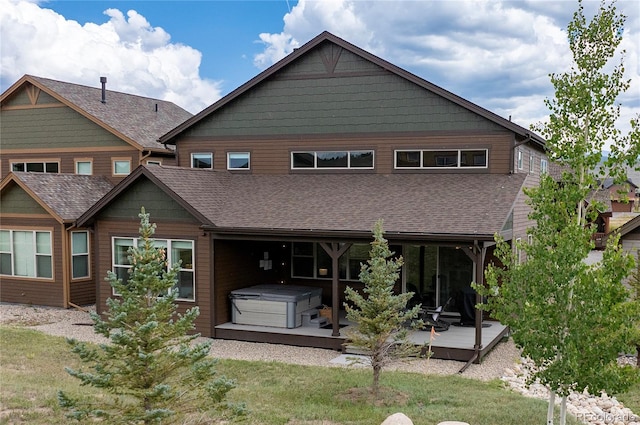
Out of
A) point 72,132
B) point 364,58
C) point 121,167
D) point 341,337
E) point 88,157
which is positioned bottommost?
point 341,337

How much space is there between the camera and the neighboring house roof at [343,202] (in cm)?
1326

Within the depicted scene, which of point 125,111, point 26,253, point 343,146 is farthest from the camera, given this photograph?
point 125,111

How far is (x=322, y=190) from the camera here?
16062 millimetres

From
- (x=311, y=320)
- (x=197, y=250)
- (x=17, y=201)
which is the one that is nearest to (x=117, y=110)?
(x=17, y=201)

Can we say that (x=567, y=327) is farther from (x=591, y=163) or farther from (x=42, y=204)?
(x=42, y=204)

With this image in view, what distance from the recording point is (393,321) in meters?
9.98

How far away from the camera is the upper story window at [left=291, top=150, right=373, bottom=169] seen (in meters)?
16.5

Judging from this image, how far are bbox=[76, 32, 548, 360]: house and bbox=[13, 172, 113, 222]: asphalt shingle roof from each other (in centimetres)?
252

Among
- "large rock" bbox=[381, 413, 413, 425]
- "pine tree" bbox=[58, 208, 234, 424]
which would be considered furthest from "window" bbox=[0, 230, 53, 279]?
"large rock" bbox=[381, 413, 413, 425]

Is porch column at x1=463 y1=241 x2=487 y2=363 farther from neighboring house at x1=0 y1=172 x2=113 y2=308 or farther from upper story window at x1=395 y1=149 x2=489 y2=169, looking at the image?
neighboring house at x1=0 y1=172 x2=113 y2=308

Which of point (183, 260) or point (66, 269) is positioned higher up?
point (183, 260)

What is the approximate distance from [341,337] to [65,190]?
10.7 m

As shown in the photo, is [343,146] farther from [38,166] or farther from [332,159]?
[38,166]

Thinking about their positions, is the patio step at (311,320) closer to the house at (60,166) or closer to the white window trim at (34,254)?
the house at (60,166)
